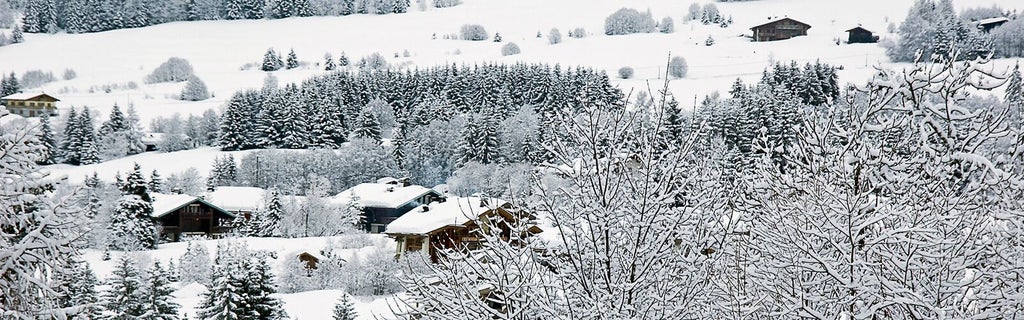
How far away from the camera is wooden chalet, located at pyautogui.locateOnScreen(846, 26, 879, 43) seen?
8862 centimetres

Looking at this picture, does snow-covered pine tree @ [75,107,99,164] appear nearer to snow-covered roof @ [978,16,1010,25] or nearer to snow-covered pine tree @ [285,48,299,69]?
snow-covered pine tree @ [285,48,299,69]

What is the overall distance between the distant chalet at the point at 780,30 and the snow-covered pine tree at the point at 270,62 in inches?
2146

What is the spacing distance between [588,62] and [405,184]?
1479 inches

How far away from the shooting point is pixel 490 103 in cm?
7912

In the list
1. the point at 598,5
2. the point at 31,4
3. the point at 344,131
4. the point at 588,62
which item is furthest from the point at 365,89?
the point at 31,4

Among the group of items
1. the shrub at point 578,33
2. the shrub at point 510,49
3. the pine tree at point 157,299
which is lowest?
the pine tree at point 157,299

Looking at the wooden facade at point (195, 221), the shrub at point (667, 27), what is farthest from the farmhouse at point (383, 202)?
the shrub at point (667, 27)

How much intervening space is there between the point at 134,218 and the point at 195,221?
340 inches

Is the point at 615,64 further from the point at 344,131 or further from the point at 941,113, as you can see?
the point at 941,113

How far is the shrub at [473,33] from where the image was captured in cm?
11319

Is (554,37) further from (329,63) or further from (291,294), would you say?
(291,294)

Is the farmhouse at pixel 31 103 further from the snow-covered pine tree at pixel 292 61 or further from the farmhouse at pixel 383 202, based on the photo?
the farmhouse at pixel 383 202

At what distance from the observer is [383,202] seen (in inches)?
2143

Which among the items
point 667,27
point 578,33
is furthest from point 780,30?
point 578,33
